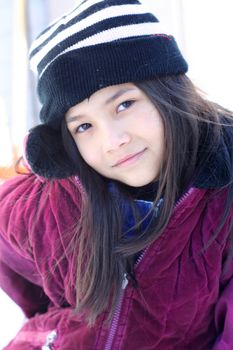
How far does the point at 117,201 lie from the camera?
0.73 m

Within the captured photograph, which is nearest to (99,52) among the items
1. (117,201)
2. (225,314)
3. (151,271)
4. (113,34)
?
(113,34)

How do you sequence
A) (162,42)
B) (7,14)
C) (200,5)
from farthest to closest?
1. (7,14)
2. (200,5)
3. (162,42)

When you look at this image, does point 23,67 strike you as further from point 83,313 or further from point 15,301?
point 83,313

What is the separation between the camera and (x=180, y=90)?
0.65 meters

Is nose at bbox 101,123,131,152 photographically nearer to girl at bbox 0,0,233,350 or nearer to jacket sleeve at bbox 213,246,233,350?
girl at bbox 0,0,233,350

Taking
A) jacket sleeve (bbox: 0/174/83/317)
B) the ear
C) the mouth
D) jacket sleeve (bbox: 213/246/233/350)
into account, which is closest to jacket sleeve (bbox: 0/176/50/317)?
jacket sleeve (bbox: 0/174/83/317)

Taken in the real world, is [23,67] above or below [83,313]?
above

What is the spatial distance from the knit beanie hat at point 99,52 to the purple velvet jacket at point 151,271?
0.18m

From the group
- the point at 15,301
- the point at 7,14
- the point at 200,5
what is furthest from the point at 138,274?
the point at 7,14

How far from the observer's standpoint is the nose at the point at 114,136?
0.61 metres

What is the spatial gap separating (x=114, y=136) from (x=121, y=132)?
1cm

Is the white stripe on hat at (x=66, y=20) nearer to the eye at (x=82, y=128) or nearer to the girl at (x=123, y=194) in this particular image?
the girl at (x=123, y=194)

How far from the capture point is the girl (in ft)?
1.95

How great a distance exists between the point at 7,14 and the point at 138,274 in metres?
1.18
